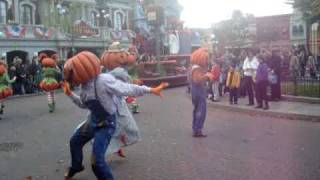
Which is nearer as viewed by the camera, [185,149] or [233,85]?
[185,149]

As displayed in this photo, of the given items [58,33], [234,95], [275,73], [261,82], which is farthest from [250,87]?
[58,33]

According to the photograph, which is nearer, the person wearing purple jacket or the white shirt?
the person wearing purple jacket

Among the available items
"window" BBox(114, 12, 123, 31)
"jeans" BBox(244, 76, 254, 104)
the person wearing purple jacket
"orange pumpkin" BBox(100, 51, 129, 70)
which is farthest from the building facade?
"orange pumpkin" BBox(100, 51, 129, 70)

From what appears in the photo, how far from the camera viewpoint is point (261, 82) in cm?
1311

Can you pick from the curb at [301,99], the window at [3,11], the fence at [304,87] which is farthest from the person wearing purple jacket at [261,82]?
the window at [3,11]

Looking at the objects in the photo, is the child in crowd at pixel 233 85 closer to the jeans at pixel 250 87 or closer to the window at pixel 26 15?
the jeans at pixel 250 87

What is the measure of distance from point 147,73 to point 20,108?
8456 mm

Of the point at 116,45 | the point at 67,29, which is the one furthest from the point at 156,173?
→ the point at 67,29

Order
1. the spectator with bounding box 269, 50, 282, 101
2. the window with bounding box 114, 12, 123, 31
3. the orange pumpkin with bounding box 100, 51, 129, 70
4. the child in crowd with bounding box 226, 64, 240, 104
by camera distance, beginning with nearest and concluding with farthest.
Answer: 1. the orange pumpkin with bounding box 100, 51, 129, 70
2. the child in crowd with bounding box 226, 64, 240, 104
3. the spectator with bounding box 269, 50, 282, 101
4. the window with bounding box 114, 12, 123, 31

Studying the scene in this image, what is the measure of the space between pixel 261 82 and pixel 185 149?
5.34 meters

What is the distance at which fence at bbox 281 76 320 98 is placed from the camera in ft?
50.7

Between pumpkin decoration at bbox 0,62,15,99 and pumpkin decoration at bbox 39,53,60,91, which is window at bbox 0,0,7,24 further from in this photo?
pumpkin decoration at bbox 0,62,15,99

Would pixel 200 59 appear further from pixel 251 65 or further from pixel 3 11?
pixel 3 11

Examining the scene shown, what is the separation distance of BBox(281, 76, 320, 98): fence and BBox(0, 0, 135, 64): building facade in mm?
21679
